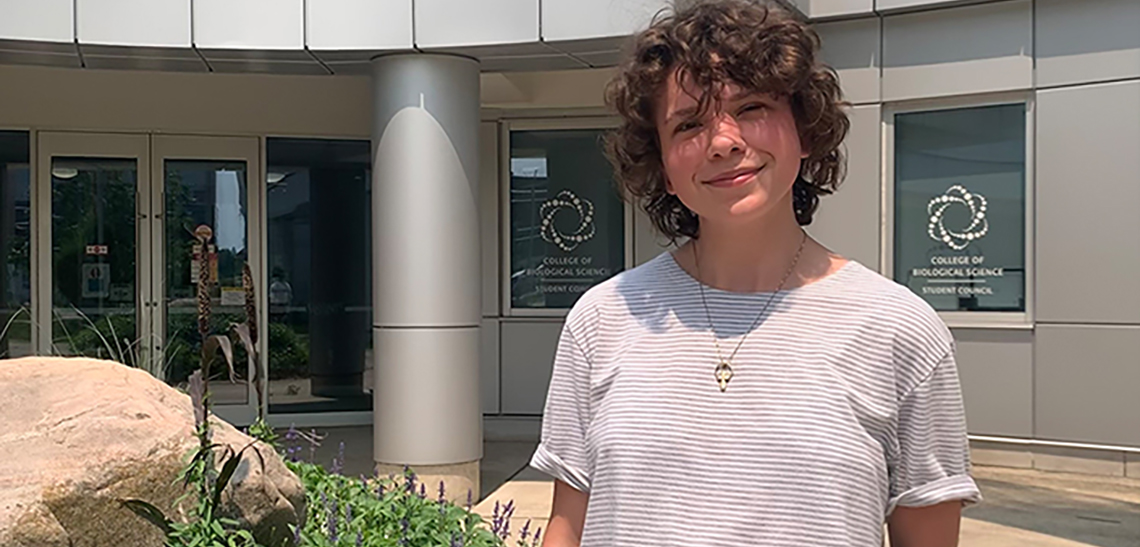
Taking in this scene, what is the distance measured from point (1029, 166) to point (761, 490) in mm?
7757

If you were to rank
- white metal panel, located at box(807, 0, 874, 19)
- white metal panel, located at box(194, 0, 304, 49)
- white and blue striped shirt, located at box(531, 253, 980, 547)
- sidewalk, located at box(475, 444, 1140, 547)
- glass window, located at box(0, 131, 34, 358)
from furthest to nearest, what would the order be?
1. glass window, located at box(0, 131, 34, 358)
2. white metal panel, located at box(807, 0, 874, 19)
3. white metal panel, located at box(194, 0, 304, 49)
4. sidewalk, located at box(475, 444, 1140, 547)
5. white and blue striped shirt, located at box(531, 253, 980, 547)

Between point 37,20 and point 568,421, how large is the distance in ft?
21.8

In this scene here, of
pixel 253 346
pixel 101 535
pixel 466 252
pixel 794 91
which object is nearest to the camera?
pixel 794 91

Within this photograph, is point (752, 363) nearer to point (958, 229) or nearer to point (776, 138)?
point (776, 138)

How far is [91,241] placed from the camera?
11.1 m

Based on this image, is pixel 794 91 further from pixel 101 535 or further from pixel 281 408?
pixel 281 408

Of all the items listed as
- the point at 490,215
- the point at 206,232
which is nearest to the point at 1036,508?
the point at 490,215

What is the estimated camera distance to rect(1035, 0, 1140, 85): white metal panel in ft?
26.3

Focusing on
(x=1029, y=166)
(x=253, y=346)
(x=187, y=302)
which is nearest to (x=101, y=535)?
(x=253, y=346)

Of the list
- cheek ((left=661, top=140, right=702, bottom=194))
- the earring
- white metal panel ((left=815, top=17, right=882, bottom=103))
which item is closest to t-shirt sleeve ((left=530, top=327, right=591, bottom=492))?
cheek ((left=661, top=140, right=702, bottom=194))

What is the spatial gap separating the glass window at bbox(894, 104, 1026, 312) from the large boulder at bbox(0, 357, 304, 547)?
6068mm

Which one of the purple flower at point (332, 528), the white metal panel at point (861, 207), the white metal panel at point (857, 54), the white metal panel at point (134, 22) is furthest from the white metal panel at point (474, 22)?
the purple flower at point (332, 528)

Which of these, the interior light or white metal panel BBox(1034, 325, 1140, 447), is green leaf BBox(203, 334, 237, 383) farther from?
the interior light

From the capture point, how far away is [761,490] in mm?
1521
